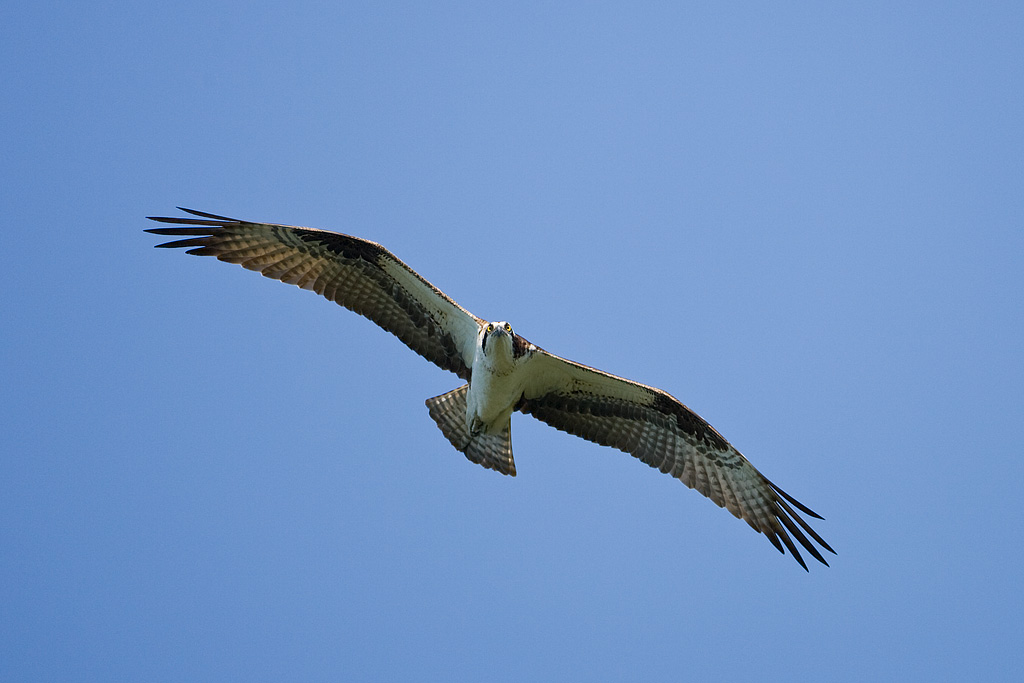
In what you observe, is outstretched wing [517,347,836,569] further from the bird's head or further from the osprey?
the bird's head

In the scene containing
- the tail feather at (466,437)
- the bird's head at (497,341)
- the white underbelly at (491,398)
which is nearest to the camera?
the bird's head at (497,341)

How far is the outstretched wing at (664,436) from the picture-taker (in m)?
11.1

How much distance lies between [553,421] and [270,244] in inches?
149

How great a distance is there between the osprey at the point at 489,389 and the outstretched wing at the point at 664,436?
0.01 metres

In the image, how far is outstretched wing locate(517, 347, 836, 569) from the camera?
1106cm

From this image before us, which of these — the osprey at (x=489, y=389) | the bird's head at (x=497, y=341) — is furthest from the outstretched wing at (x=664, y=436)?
the bird's head at (x=497, y=341)

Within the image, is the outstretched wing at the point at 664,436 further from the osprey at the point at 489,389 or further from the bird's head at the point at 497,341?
the bird's head at the point at 497,341

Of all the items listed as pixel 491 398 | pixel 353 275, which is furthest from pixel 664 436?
pixel 353 275

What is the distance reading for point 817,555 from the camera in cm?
1084

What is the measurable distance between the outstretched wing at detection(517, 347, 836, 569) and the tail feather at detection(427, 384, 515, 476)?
0.50 m

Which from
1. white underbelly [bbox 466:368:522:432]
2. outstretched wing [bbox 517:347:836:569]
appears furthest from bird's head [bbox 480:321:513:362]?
outstretched wing [bbox 517:347:836:569]

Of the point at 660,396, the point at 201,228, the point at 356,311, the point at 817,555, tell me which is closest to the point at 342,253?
the point at 356,311

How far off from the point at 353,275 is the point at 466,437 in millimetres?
2215

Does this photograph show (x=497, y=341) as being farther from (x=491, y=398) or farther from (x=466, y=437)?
(x=466, y=437)
